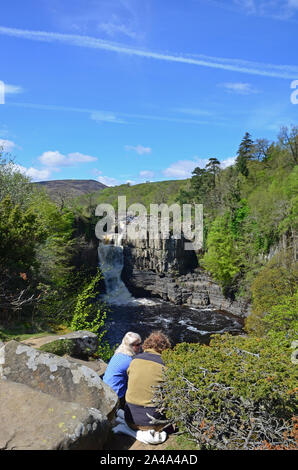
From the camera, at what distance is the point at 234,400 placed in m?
4.73

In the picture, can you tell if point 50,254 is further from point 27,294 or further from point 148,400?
point 148,400

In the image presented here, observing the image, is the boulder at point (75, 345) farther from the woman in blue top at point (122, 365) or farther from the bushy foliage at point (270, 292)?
the bushy foliage at point (270, 292)

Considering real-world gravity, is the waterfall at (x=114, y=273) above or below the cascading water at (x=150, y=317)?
Answer: above

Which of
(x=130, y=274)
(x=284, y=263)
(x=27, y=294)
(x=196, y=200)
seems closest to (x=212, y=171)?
(x=196, y=200)

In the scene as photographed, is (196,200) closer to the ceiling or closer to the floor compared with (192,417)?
closer to the ceiling

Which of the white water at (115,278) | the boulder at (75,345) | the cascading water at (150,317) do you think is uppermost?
the boulder at (75,345)

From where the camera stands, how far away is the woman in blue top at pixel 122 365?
6016 millimetres

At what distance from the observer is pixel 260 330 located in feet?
76.6

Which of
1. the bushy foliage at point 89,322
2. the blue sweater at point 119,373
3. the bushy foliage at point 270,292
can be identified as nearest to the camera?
the blue sweater at point 119,373

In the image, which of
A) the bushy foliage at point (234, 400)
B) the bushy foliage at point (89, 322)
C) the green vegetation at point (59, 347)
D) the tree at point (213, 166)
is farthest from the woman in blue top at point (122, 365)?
the tree at point (213, 166)

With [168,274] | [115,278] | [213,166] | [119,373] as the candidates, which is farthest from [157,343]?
[213,166]

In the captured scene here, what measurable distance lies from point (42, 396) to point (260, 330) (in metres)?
21.8

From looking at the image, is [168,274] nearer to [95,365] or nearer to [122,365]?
[95,365]

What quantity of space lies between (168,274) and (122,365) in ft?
139
